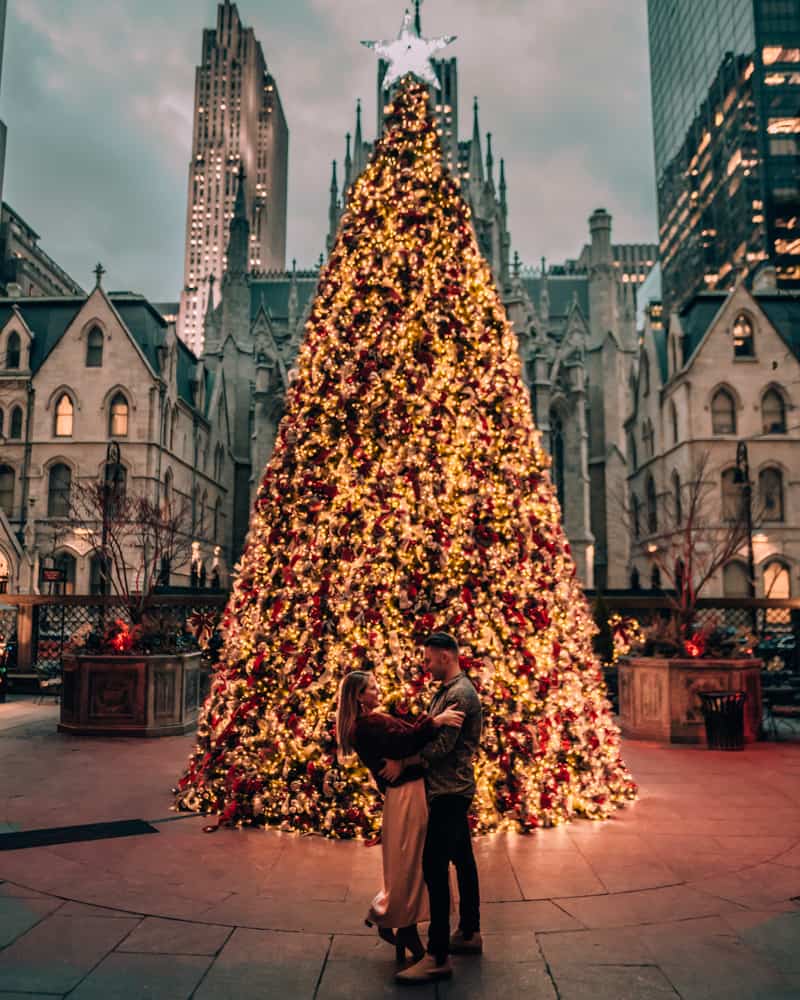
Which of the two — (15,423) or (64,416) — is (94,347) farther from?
(15,423)

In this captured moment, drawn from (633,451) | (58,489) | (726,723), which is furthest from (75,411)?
(726,723)

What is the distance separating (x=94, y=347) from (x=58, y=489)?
22.4 ft

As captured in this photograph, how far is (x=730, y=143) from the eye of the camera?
7512 centimetres

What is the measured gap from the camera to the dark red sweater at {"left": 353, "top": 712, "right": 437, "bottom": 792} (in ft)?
13.6

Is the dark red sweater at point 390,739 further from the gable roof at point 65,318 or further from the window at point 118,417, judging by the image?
the gable roof at point 65,318

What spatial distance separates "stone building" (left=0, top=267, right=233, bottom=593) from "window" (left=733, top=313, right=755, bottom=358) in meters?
26.2

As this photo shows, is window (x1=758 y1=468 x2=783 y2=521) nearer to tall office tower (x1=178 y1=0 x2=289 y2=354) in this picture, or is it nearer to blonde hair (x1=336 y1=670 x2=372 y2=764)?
blonde hair (x1=336 y1=670 x2=372 y2=764)

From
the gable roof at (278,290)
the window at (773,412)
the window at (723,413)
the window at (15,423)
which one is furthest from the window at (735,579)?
the gable roof at (278,290)

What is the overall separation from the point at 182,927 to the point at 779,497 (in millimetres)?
34924

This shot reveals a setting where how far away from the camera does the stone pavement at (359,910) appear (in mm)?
3939

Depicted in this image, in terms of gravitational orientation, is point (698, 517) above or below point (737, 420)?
below

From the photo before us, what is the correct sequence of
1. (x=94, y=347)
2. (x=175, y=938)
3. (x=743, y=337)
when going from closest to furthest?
(x=175, y=938)
(x=743, y=337)
(x=94, y=347)

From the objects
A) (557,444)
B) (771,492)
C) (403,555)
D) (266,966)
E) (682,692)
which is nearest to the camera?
(266,966)

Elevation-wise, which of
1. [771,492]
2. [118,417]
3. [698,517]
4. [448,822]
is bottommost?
[448,822]
